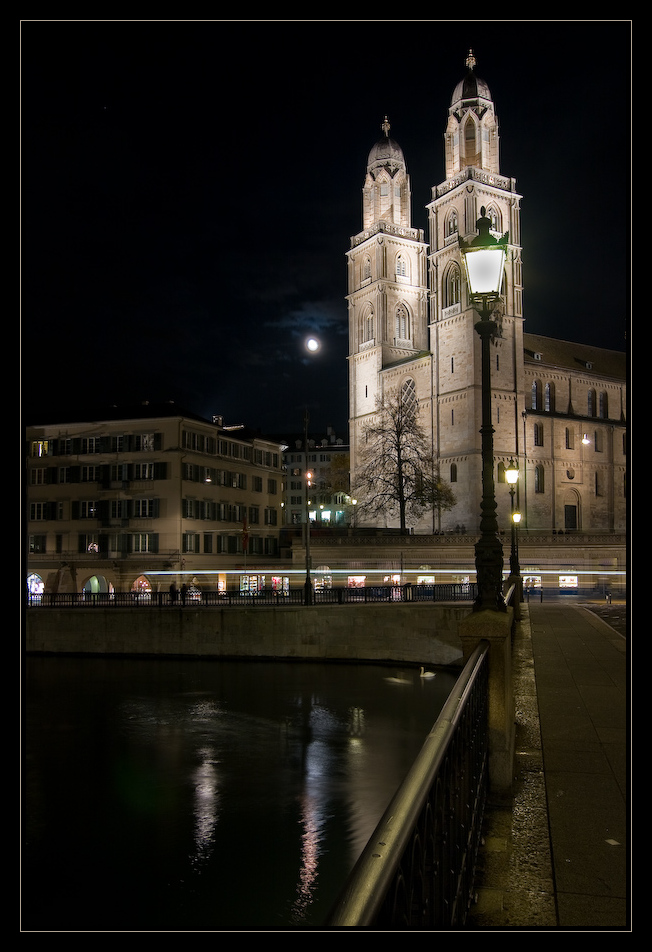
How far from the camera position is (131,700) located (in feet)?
92.0

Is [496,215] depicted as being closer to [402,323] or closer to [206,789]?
[402,323]

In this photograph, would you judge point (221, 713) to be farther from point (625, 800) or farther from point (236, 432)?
point (236, 432)

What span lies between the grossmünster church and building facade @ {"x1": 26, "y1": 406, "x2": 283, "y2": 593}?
1946 cm

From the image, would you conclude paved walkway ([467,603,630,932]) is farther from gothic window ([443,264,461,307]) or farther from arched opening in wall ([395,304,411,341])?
arched opening in wall ([395,304,411,341])

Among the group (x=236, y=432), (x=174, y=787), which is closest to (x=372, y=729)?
(x=174, y=787)

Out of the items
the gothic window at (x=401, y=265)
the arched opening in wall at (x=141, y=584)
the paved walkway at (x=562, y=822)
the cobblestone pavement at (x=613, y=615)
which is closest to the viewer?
the paved walkway at (x=562, y=822)

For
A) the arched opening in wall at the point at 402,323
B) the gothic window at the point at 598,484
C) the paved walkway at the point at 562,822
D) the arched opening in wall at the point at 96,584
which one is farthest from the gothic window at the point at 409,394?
the paved walkway at the point at 562,822

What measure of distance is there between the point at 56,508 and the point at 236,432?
49.6ft

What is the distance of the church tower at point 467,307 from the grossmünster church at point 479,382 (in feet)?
0.38

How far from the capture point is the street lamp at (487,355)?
7.82 metres

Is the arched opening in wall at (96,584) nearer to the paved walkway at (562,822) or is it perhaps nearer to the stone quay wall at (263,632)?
the stone quay wall at (263,632)

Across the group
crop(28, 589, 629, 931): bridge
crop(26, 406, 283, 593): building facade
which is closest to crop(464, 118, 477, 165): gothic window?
crop(26, 406, 283, 593): building facade

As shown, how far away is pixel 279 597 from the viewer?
119ft

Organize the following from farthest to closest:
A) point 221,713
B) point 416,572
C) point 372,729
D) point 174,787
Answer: point 416,572 → point 221,713 → point 372,729 → point 174,787
